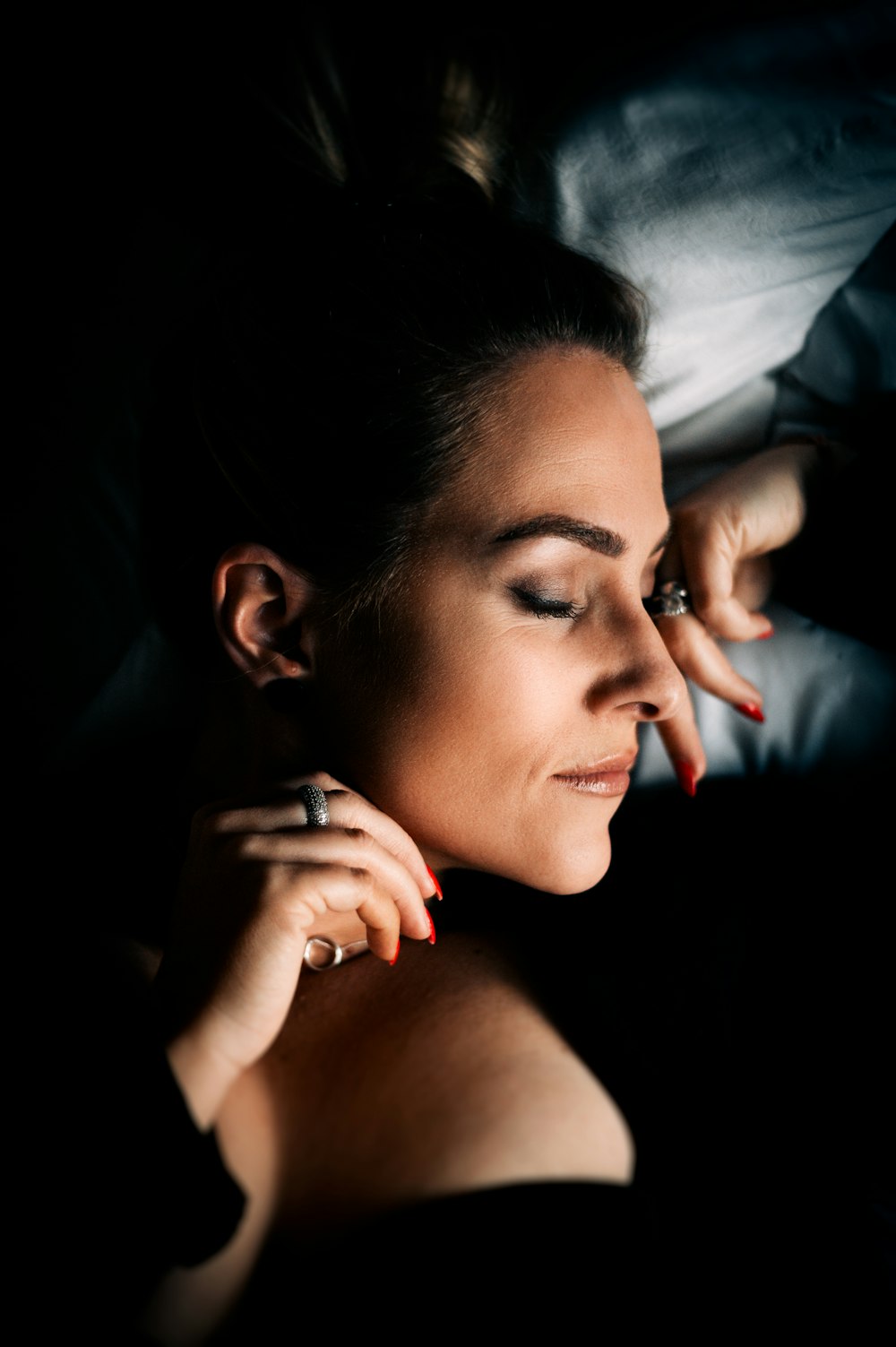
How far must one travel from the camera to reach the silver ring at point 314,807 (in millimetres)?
840

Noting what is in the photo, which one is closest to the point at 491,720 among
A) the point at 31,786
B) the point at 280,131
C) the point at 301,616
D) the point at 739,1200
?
the point at 301,616

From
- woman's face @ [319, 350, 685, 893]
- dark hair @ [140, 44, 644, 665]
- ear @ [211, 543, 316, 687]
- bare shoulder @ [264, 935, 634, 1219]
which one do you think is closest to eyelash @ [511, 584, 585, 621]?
woman's face @ [319, 350, 685, 893]

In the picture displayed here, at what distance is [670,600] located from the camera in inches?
45.5

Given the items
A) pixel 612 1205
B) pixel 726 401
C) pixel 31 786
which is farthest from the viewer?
pixel 726 401

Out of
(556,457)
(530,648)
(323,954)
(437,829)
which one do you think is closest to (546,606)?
(530,648)

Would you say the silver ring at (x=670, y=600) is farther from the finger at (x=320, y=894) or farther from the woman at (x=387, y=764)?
the finger at (x=320, y=894)

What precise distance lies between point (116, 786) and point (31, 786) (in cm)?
18

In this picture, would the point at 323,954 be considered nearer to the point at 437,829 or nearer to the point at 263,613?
the point at 437,829

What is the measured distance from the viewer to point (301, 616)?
0.96 metres

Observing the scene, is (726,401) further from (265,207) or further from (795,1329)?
(795,1329)

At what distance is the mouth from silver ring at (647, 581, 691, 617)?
9.6 inches

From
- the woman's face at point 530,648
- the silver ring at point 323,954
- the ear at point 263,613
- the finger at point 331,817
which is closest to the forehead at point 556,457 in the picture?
the woman's face at point 530,648

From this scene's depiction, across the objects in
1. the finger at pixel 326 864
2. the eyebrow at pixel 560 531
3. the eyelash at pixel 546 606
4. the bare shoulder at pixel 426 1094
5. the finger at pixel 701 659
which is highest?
the eyebrow at pixel 560 531

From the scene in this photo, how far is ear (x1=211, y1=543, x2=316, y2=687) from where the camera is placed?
37.7 inches
